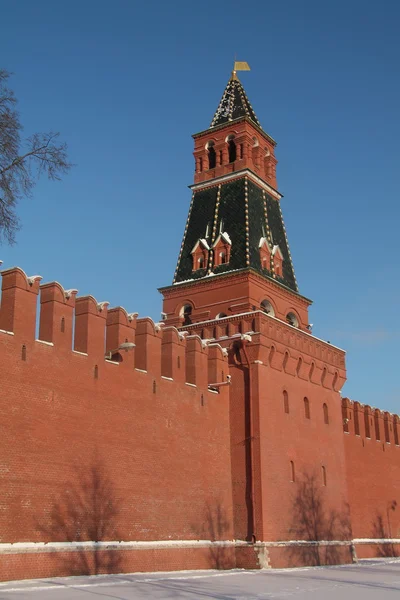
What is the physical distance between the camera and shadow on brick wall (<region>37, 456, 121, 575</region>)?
65.2 feet

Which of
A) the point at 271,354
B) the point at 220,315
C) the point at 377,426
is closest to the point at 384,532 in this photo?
the point at 377,426

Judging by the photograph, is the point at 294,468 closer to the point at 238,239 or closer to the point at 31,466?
the point at 238,239

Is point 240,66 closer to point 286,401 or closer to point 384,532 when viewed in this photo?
point 286,401

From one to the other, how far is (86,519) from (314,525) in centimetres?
1209

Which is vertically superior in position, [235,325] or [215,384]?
[235,325]

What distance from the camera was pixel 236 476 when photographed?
27562mm

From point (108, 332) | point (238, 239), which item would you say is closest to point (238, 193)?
point (238, 239)

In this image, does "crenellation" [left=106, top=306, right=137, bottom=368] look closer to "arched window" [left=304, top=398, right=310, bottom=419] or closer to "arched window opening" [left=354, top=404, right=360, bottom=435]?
"arched window" [left=304, top=398, right=310, bottom=419]

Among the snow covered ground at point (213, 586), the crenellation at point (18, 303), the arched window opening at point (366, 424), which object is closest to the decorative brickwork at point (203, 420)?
the crenellation at point (18, 303)

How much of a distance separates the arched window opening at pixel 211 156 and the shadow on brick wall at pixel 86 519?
1829 cm

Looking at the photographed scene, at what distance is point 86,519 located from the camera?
20.9m

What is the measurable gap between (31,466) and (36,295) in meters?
4.58

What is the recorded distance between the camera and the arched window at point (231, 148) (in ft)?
116

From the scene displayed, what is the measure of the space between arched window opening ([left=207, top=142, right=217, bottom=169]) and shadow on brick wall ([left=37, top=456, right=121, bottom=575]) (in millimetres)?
18293
